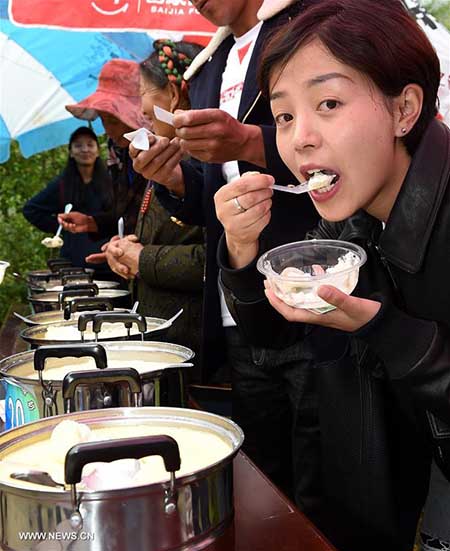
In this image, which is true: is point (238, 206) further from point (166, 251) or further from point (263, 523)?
point (166, 251)

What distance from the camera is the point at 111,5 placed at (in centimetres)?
378

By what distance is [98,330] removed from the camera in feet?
4.83

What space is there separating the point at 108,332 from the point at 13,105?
2940 millimetres

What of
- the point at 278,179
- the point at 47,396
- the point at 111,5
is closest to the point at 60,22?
the point at 111,5

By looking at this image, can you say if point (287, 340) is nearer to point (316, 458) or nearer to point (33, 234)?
point (316, 458)

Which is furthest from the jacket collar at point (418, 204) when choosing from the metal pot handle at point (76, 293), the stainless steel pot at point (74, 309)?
the metal pot handle at point (76, 293)

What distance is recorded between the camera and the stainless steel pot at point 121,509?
30.0 inches

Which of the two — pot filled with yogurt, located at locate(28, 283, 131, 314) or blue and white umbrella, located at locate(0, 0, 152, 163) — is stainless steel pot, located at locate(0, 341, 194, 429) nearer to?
pot filled with yogurt, located at locate(28, 283, 131, 314)

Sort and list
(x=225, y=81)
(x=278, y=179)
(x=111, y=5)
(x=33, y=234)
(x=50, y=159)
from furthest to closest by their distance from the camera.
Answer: (x=50, y=159) → (x=33, y=234) → (x=111, y=5) → (x=225, y=81) → (x=278, y=179)

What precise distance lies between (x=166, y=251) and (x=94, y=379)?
1.43 m

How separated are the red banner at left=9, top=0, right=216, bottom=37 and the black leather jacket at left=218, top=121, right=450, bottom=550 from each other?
2.51 meters

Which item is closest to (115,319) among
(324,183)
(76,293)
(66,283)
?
(324,183)

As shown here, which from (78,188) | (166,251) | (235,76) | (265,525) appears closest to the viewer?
(265,525)

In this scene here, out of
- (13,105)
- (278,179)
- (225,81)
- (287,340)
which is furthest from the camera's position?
(13,105)
